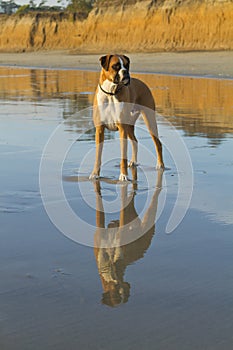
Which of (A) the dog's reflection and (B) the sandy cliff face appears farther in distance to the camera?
(B) the sandy cliff face

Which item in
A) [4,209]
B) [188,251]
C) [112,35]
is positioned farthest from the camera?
[112,35]

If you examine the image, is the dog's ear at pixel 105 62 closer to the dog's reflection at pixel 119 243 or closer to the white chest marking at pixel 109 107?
the white chest marking at pixel 109 107

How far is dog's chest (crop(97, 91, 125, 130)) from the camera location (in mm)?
6391

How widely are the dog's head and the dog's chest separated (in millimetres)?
197

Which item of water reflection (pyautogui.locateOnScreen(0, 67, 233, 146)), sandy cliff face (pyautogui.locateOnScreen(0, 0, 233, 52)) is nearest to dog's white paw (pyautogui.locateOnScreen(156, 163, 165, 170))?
water reflection (pyautogui.locateOnScreen(0, 67, 233, 146))

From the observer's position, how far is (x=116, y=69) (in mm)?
6270

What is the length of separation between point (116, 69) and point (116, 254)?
9.31 ft

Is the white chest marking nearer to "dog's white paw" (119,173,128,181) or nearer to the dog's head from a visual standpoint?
the dog's head

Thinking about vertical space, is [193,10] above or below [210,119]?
below

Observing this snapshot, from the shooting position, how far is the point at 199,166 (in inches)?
268

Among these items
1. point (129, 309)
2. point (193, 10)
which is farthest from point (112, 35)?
point (129, 309)

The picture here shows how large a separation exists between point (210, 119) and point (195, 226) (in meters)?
6.55

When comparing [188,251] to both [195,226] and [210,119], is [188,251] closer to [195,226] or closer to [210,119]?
[195,226]

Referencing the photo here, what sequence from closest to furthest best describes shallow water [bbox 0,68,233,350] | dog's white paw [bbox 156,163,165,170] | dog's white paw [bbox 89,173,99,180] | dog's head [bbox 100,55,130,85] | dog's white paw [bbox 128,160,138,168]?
shallow water [bbox 0,68,233,350] < dog's head [bbox 100,55,130,85] < dog's white paw [bbox 89,173,99,180] < dog's white paw [bbox 156,163,165,170] < dog's white paw [bbox 128,160,138,168]
